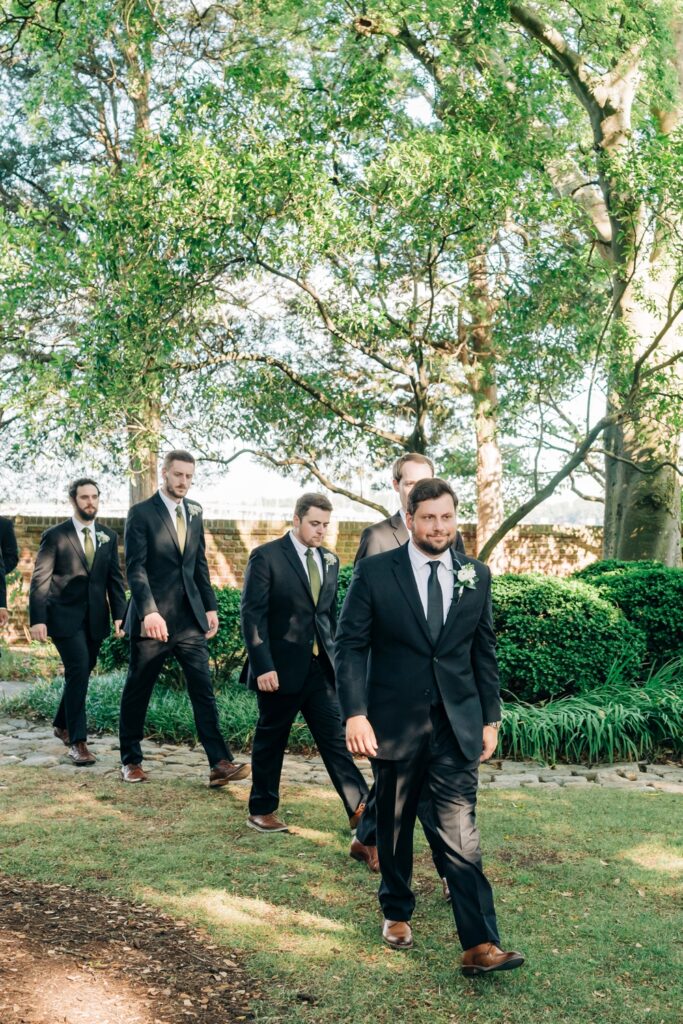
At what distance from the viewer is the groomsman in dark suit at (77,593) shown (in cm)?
842

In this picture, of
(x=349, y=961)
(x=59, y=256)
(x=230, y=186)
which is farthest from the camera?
(x=59, y=256)

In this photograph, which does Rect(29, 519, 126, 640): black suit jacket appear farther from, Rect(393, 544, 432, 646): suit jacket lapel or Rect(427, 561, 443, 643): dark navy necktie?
Rect(427, 561, 443, 643): dark navy necktie

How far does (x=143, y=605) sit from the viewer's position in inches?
292

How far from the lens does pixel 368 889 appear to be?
5.53 m

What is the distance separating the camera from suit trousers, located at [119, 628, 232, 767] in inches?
295

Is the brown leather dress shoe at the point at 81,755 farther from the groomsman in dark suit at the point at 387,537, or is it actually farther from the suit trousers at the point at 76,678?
the groomsman in dark suit at the point at 387,537

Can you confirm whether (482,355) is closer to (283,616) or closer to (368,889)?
(283,616)

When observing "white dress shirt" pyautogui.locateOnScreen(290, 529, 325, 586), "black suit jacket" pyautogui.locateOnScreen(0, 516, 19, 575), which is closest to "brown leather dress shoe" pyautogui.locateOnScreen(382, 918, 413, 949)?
"white dress shirt" pyautogui.locateOnScreen(290, 529, 325, 586)

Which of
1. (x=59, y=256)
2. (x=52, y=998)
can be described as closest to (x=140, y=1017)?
(x=52, y=998)

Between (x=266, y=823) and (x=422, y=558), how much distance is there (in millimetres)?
2582

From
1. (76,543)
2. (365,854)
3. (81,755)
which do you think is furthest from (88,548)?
(365,854)

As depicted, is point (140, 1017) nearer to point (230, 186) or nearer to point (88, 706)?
point (88, 706)

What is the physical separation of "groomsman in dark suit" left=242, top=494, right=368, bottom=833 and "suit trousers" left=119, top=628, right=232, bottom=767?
97 centimetres

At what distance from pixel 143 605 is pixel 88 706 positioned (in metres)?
2.88
